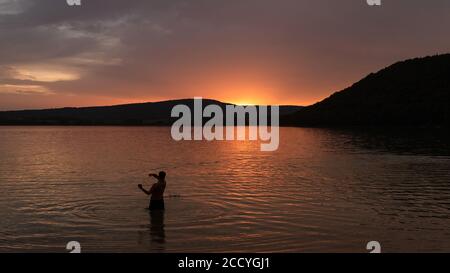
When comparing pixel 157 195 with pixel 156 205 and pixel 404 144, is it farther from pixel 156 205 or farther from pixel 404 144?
pixel 404 144

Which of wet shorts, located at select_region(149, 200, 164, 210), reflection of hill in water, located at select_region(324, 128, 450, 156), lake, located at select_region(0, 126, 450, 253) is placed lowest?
lake, located at select_region(0, 126, 450, 253)

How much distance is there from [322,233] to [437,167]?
3104cm

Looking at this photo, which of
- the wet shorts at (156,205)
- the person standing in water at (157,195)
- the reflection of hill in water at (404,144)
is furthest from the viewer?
the reflection of hill in water at (404,144)

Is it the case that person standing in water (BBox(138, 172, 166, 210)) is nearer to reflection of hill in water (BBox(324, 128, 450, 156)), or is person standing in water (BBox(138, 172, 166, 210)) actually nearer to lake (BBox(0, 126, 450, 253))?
lake (BBox(0, 126, 450, 253))

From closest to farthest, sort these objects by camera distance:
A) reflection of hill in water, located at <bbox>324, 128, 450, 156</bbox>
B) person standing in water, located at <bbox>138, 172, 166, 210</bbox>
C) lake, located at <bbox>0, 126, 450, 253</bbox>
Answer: lake, located at <bbox>0, 126, 450, 253</bbox>, person standing in water, located at <bbox>138, 172, 166, 210</bbox>, reflection of hill in water, located at <bbox>324, 128, 450, 156</bbox>

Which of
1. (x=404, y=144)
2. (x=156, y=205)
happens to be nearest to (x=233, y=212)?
(x=156, y=205)

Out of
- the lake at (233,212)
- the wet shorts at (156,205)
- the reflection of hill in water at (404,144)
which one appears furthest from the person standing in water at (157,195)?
the reflection of hill in water at (404,144)

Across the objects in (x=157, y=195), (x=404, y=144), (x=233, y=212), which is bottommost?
(x=233, y=212)

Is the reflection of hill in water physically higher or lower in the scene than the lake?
higher

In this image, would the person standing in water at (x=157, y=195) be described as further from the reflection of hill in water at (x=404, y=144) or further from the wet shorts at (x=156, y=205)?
the reflection of hill in water at (x=404, y=144)

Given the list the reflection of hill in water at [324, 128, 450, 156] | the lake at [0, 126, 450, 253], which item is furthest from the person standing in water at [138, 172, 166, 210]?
the reflection of hill in water at [324, 128, 450, 156]

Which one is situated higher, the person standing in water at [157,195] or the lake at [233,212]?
the person standing in water at [157,195]

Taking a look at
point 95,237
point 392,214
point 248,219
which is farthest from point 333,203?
point 95,237

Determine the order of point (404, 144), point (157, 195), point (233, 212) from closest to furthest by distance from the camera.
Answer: point (157, 195) → point (233, 212) → point (404, 144)
